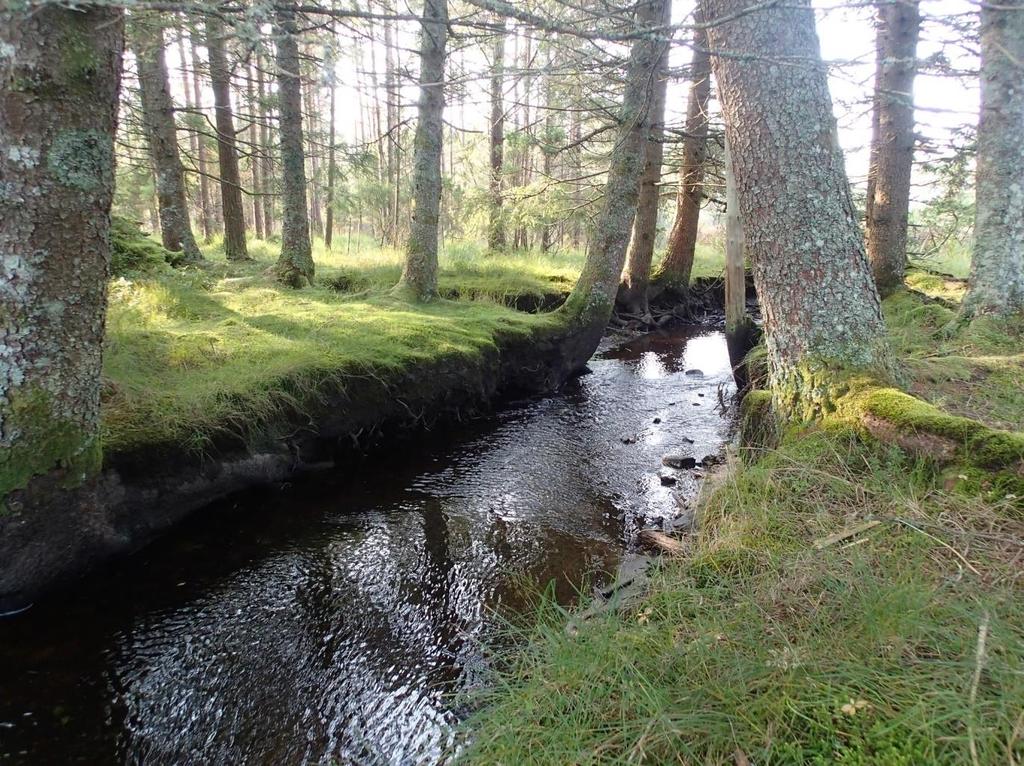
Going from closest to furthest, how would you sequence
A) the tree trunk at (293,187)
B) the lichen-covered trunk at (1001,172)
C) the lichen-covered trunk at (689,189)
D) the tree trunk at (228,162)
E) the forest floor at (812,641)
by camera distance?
the forest floor at (812,641) < the lichen-covered trunk at (1001,172) < the tree trunk at (293,187) < the tree trunk at (228,162) < the lichen-covered trunk at (689,189)

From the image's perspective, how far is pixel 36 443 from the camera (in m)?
2.93

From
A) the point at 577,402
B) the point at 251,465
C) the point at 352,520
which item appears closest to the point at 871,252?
the point at 577,402

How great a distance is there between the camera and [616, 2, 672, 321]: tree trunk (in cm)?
1010

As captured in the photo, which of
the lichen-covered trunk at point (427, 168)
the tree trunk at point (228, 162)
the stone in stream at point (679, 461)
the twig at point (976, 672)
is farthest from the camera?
the tree trunk at point (228, 162)

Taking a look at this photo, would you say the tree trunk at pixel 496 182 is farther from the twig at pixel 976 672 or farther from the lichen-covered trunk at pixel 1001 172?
the twig at pixel 976 672

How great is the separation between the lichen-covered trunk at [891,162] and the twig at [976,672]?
7.59 m

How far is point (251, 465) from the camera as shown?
175 inches

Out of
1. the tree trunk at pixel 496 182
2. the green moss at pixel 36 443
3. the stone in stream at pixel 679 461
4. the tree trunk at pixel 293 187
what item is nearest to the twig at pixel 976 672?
the stone in stream at pixel 679 461

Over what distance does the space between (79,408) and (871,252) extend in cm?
1023

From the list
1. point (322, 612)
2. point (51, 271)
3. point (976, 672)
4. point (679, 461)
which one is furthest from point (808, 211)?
point (51, 271)

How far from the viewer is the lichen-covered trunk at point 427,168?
23.4 feet

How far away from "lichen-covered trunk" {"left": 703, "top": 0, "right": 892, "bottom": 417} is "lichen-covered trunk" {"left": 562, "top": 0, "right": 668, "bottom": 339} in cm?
325

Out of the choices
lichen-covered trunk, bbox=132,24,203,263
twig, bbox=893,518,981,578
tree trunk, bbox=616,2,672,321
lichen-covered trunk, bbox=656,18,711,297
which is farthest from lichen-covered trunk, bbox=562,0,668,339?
lichen-covered trunk, bbox=132,24,203,263

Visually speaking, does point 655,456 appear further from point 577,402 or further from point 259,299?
point 259,299
